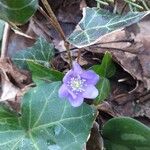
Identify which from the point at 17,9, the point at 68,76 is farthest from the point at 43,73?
the point at 17,9

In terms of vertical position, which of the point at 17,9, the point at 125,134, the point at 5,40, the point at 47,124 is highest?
the point at 17,9

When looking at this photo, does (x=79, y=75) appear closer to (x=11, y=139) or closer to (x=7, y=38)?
(x=11, y=139)

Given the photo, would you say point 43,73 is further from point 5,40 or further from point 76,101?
point 5,40

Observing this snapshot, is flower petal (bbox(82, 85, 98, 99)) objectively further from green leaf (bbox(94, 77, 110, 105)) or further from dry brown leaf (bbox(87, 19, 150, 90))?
dry brown leaf (bbox(87, 19, 150, 90))

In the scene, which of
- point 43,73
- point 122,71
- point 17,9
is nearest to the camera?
point 17,9

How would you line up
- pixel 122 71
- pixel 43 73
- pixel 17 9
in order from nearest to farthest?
pixel 17 9, pixel 43 73, pixel 122 71

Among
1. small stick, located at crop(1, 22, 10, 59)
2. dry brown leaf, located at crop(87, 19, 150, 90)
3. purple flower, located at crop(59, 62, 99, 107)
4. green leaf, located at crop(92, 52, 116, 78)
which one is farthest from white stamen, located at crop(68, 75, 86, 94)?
small stick, located at crop(1, 22, 10, 59)

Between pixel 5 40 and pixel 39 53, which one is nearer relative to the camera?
pixel 39 53
